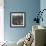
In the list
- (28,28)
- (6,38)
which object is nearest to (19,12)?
(28,28)

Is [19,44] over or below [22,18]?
below

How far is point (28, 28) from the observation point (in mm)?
5676

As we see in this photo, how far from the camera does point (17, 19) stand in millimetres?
5656

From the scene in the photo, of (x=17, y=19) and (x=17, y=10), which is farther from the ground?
(x=17, y=10)

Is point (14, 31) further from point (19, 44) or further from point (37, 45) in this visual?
point (37, 45)

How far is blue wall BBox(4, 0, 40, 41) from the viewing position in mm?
5598

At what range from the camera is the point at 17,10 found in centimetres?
563

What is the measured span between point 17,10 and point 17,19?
37cm

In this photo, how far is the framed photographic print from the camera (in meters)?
5.63

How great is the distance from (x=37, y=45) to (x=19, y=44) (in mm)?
1312

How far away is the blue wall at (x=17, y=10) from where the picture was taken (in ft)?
18.4

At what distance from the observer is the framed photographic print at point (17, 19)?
5.63 m

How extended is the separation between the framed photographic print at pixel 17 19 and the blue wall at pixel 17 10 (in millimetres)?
123

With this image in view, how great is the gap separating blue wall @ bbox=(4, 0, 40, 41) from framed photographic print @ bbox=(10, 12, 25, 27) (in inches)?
4.8
